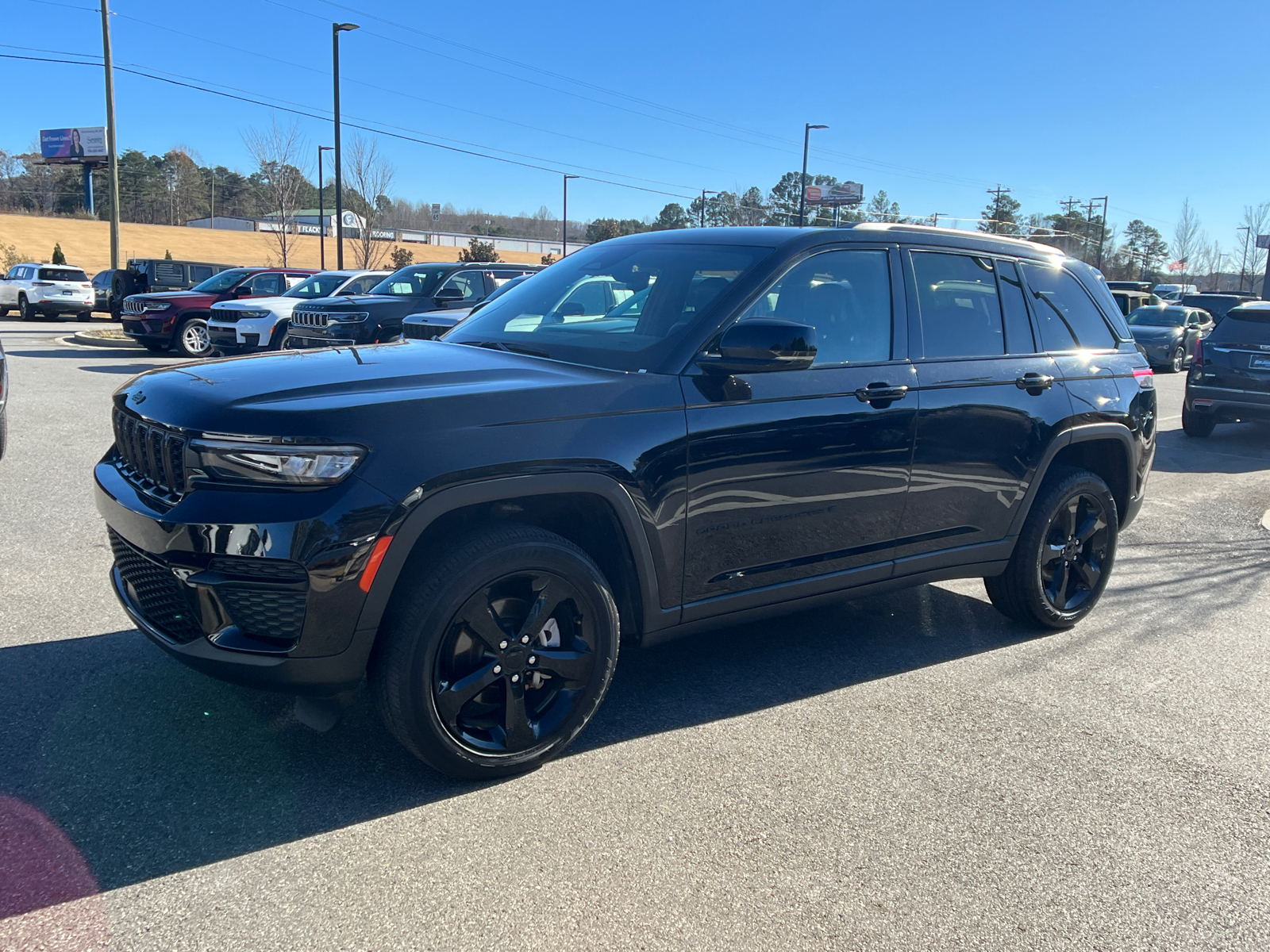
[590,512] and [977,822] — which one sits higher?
[590,512]

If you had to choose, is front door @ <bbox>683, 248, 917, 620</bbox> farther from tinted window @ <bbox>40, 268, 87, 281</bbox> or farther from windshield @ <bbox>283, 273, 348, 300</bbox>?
tinted window @ <bbox>40, 268, 87, 281</bbox>

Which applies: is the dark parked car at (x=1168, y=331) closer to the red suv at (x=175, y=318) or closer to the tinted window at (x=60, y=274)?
the red suv at (x=175, y=318)

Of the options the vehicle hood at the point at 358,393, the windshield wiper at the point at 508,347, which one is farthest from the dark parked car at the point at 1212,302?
the vehicle hood at the point at 358,393

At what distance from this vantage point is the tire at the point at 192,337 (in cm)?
1770

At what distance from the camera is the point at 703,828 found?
3002mm

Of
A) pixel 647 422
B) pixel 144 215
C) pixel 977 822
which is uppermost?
pixel 144 215

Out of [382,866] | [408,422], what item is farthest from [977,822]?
[408,422]

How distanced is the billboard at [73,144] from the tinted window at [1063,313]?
76.7 meters

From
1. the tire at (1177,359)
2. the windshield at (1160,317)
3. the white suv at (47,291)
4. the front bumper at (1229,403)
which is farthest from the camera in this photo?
the white suv at (47,291)

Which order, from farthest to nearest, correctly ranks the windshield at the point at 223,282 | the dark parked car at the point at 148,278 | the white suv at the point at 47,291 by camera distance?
the white suv at the point at 47,291, the dark parked car at the point at 148,278, the windshield at the point at 223,282

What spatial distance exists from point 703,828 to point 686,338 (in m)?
1.69

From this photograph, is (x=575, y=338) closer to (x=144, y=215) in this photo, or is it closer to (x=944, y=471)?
(x=944, y=471)

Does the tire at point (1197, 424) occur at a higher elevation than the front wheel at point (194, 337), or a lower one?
lower

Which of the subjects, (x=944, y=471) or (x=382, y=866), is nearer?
(x=382, y=866)
